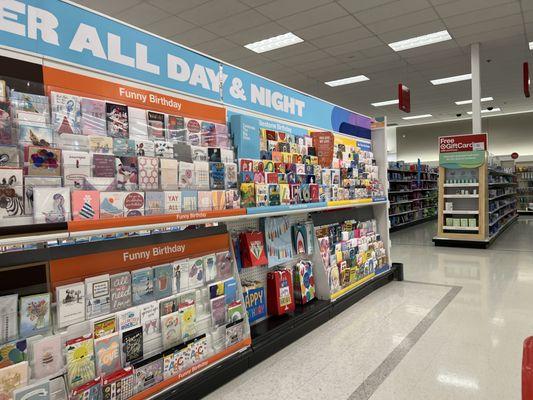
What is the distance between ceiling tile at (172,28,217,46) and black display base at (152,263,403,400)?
5.27 meters

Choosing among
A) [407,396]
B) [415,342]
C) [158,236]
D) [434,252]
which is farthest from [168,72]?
[434,252]

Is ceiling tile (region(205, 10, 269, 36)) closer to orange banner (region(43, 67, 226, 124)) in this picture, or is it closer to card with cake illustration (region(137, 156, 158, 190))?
orange banner (region(43, 67, 226, 124))

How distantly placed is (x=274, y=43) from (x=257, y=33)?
2.26 ft

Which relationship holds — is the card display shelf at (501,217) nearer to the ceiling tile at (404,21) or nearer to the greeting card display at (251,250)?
the ceiling tile at (404,21)

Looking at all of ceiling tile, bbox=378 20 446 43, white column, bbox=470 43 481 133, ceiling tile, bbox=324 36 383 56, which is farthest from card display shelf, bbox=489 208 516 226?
ceiling tile, bbox=324 36 383 56

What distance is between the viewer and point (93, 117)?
1943 millimetres

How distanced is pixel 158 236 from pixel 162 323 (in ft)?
1.67

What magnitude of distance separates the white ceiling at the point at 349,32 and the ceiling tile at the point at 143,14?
2 centimetres

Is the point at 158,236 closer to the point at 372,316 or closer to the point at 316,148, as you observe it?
the point at 316,148

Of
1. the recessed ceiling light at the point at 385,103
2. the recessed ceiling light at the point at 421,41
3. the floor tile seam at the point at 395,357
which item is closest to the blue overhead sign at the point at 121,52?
the floor tile seam at the point at 395,357

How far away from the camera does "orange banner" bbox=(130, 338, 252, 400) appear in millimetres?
1993

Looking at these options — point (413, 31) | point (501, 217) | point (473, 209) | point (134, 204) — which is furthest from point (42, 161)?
point (501, 217)

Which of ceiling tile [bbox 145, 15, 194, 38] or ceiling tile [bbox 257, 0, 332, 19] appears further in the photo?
ceiling tile [bbox 145, 15, 194, 38]

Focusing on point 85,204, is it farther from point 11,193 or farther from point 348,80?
point 348,80
